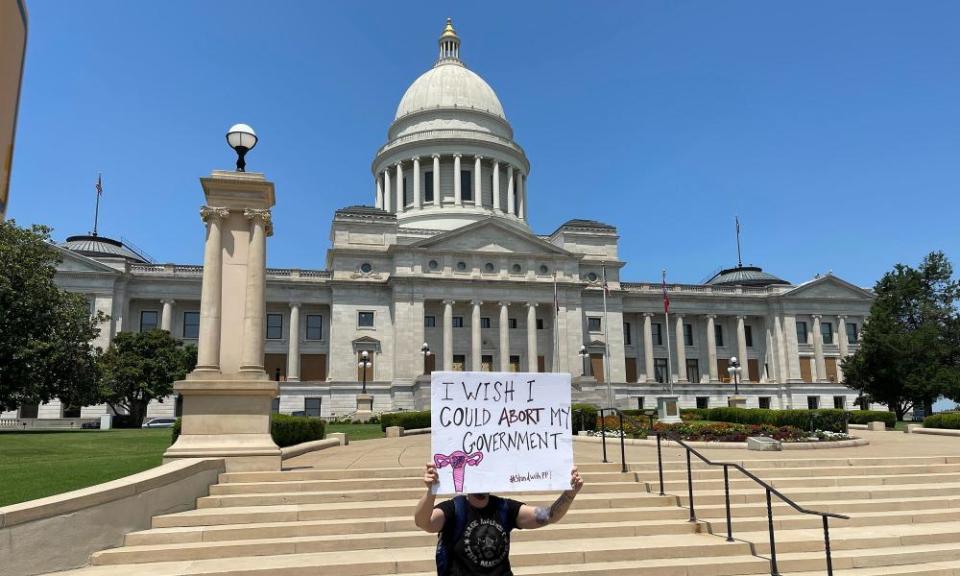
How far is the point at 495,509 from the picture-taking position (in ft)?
17.8

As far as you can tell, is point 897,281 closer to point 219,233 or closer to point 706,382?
point 706,382

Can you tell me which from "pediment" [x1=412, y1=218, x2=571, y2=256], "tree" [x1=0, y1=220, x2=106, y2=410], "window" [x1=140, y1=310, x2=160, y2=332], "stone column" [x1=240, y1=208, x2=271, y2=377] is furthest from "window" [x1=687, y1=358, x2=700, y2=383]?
"stone column" [x1=240, y1=208, x2=271, y2=377]

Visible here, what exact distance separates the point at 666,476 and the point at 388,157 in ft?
235

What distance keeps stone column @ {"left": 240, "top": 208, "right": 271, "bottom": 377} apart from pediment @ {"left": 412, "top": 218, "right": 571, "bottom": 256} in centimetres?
4829

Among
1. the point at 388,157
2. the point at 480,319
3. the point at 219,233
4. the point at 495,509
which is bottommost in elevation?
the point at 495,509

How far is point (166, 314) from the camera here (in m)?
62.9

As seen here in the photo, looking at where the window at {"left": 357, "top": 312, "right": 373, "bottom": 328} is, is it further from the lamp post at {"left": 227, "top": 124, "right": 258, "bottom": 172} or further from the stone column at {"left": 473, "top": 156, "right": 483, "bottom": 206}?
the lamp post at {"left": 227, "top": 124, "right": 258, "bottom": 172}

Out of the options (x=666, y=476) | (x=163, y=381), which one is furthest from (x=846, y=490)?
(x=163, y=381)

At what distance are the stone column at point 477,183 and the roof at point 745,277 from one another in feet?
105

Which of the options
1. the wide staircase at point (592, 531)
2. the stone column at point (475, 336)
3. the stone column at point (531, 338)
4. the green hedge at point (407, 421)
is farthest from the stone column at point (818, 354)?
the wide staircase at point (592, 531)

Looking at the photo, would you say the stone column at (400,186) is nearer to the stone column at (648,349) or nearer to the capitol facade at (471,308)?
the capitol facade at (471,308)

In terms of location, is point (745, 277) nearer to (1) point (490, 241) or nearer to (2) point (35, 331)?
(1) point (490, 241)

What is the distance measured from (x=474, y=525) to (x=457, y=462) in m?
0.49

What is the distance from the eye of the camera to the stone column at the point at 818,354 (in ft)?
242
